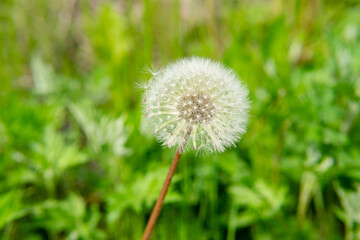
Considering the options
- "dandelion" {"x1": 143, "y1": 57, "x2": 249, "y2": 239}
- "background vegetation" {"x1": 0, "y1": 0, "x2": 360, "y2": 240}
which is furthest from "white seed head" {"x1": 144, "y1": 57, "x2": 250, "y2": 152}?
"background vegetation" {"x1": 0, "y1": 0, "x2": 360, "y2": 240}

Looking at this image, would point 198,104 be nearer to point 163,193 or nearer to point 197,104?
point 197,104

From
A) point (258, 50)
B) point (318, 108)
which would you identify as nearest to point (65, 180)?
point (318, 108)

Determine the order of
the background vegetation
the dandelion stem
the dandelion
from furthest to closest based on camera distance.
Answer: the background vegetation → the dandelion → the dandelion stem

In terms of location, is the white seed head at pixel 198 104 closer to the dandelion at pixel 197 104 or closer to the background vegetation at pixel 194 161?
the dandelion at pixel 197 104

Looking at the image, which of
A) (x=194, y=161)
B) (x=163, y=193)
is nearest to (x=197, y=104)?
(x=163, y=193)

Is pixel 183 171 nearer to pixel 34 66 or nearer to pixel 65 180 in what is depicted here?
pixel 65 180

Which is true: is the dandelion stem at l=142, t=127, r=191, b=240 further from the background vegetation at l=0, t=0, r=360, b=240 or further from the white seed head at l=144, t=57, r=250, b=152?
the background vegetation at l=0, t=0, r=360, b=240

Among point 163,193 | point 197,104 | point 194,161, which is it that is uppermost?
point 194,161

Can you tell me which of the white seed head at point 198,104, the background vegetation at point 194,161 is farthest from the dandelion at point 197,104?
the background vegetation at point 194,161
